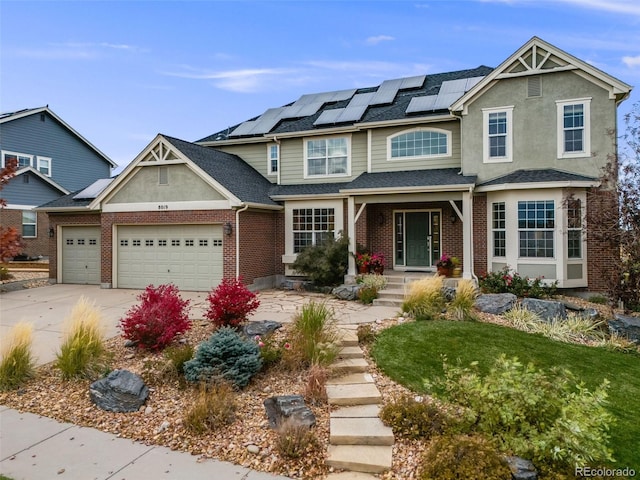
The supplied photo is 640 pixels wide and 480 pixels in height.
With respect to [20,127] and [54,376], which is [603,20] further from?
[20,127]

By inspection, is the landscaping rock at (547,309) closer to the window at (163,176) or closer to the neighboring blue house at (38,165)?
the window at (163,176)

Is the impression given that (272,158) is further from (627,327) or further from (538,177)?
(627,327)

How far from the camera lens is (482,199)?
13.1m

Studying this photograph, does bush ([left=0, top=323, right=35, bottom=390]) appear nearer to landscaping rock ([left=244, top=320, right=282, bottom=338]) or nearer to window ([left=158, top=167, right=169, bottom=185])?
landscaping rock ([left=244, top=320, right=282, bottom=338])

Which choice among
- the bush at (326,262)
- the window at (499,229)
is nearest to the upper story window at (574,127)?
the window at (499,229)

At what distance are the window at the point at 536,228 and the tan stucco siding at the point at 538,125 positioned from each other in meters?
1.46

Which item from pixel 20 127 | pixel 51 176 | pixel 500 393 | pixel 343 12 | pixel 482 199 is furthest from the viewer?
pixel 51 176

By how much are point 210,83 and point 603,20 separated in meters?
14.4

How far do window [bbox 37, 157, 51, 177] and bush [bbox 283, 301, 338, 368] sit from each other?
26819 mm

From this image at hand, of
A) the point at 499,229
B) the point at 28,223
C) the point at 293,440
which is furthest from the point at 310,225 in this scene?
the point at 28,223

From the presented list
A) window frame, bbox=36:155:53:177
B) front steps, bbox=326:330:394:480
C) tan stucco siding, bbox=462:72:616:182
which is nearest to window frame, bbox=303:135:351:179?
tan stucco siding, bbox=462:72:616:182

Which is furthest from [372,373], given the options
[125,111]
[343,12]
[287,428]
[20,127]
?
[20,127]

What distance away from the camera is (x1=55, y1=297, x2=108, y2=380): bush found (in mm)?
6340

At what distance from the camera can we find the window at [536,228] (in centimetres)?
1190
